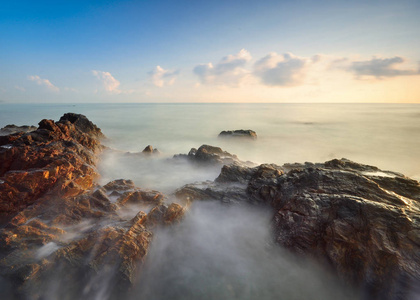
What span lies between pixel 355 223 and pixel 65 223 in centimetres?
1084

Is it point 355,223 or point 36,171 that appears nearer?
point 355,223

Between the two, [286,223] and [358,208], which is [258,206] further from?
[358,208]

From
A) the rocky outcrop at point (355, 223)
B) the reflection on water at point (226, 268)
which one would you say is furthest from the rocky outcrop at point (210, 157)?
the reflection on water at point (226, 268)

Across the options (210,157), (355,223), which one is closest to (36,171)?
(210,157)

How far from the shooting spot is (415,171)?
21.5 m

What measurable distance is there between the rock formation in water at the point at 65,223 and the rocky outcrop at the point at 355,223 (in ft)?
16.5

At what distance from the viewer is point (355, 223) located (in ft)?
21.1

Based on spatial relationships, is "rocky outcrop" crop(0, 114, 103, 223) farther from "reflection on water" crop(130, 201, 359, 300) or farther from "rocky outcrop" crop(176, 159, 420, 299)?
"rocky outcrop" crop(176, 159, 420, 299)

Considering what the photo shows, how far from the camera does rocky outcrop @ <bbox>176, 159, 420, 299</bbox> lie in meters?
5.54

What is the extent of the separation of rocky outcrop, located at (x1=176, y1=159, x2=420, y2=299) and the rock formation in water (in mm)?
5040

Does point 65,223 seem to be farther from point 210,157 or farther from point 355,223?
point 210,157

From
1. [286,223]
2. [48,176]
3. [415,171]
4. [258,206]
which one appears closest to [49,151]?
[48,176]

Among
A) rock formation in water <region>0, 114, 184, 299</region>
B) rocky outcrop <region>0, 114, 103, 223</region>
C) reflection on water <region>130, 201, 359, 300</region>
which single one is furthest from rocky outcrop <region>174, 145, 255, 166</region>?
rocky outcrop <region>0, 114, 103, 223</region>

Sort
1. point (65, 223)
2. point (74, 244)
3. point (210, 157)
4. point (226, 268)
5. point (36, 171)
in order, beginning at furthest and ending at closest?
1. point (210, 157)
2. point (36, 171)
3. point (65, 223)
4. point (226, 268)
5. point (74, 244)
